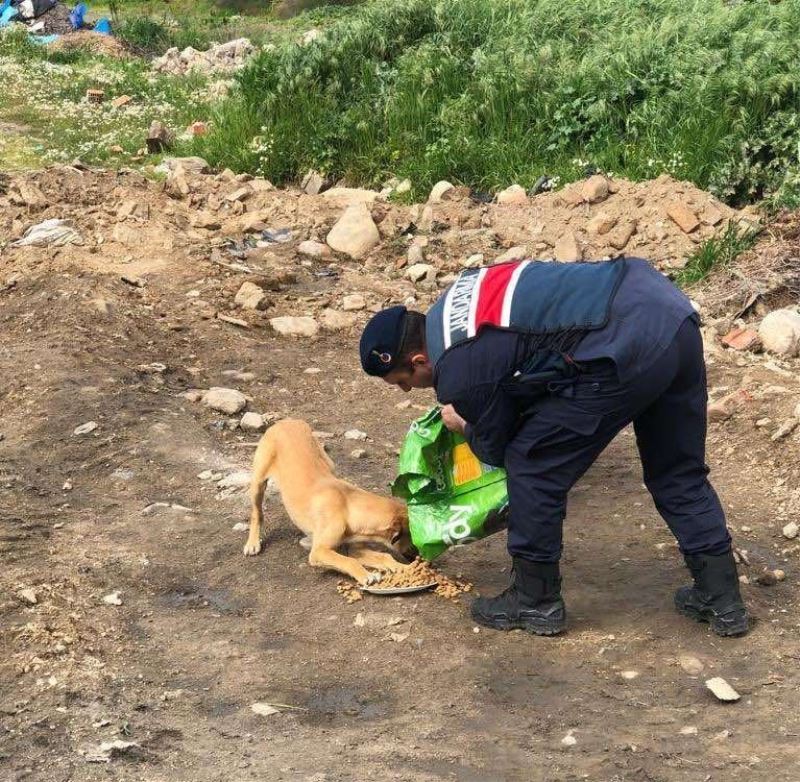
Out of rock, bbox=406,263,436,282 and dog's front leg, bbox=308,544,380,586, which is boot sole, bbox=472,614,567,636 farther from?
rock, bbox=406,263,436,282

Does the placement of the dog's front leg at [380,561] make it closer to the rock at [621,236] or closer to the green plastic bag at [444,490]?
the green plastic bag at [444,490]

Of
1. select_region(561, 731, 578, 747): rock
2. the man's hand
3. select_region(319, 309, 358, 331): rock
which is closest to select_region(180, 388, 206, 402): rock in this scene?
select_region(319, 309, 358, 331): rock

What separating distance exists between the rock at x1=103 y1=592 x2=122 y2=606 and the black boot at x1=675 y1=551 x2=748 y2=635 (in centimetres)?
244

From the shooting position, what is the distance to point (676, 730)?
3908 mm

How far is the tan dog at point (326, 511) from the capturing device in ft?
16.9

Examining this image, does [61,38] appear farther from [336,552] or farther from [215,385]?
[336,552]

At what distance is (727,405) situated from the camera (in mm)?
6859

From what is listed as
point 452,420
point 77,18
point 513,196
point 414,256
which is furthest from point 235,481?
point 77,18

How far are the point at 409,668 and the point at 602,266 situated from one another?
173cm

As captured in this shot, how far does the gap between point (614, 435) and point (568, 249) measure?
524 cm

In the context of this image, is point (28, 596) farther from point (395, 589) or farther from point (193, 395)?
point (193, 395)

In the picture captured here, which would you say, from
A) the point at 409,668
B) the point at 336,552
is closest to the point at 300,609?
the point at 336,552

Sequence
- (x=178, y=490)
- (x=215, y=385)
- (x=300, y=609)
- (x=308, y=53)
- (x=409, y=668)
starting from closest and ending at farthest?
(x=409, y=668) → (x=300, y=609) → (x=178, y=490) → (x=215, y=385) → (x=308, y=53)

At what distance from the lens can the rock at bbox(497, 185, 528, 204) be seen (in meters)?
10.2
